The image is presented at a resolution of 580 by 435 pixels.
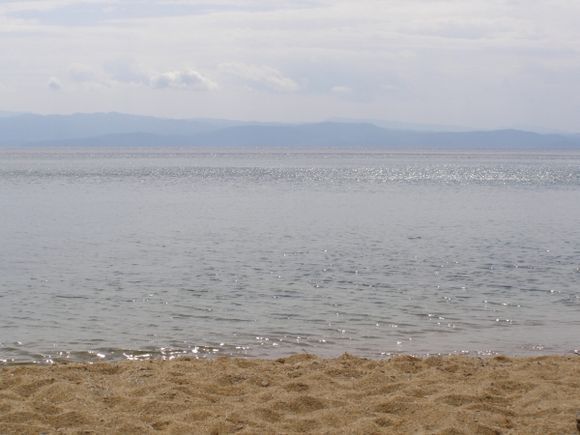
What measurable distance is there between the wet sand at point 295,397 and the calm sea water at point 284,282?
2.45 meters

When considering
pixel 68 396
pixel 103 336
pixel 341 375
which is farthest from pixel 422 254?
pixel 68 396

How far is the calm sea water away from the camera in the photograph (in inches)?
612

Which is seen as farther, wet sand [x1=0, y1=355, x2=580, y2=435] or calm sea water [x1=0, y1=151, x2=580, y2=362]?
calm sea water [x1=0, y1=151, x2=580, y2=362]

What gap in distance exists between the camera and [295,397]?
10.3 metres

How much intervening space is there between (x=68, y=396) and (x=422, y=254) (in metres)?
18.9

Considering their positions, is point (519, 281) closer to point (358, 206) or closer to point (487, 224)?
point (487, 224)

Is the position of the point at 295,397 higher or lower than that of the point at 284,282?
higher

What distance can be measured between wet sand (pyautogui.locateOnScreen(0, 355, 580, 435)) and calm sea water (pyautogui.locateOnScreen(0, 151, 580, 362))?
2448 mm

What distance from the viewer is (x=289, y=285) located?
21469 millimetres

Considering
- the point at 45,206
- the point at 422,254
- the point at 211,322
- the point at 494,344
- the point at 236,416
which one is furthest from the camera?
the point at 45,206

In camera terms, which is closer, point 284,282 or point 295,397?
point 295,397

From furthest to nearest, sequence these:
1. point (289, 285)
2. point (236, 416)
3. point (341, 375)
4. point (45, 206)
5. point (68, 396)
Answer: point (45, 206)
point (289, 285)
point (341, 375)
point (68, 396)
point (236, 416)

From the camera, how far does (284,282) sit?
2192 centimetres

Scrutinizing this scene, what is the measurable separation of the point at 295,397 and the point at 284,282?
11677 millimetres
